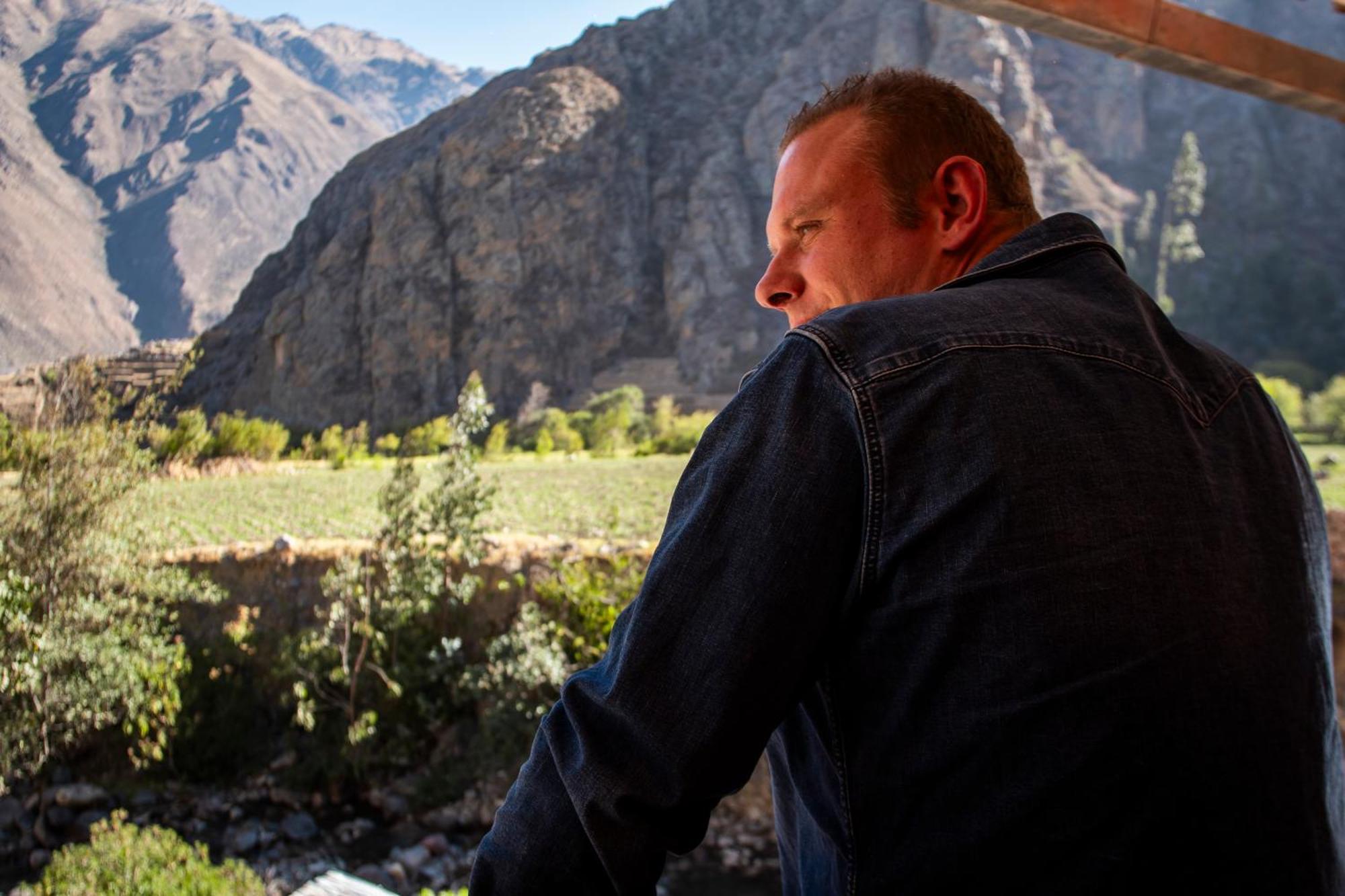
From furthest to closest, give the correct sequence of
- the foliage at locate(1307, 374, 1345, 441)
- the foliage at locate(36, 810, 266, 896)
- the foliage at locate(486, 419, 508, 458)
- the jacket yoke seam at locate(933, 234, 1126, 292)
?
the foliage at locate(1307, 374, 1345, 441) → the foliage at locate(486, 419, 508, 458) → the foliage at locate(36, 810, 266, 896) → the jacket yoke seam at locate(933, 234, 1126, 292)

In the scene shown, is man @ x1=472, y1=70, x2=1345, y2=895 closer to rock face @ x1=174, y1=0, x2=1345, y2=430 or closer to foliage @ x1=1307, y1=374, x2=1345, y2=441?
Answer: rock face @ x1=174, y1=0, x2=1345, y2=430

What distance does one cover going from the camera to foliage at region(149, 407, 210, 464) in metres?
5.05

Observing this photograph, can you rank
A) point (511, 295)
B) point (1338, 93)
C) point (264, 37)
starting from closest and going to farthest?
point (1338, 93) → point (264, 37) → point (511, 295)

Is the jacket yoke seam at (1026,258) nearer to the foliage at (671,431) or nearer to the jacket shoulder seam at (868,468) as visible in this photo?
the jacket shoulder seam at (868,468)

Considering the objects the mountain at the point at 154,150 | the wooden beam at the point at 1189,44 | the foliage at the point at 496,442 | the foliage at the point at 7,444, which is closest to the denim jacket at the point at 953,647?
the wooden beam at the point at 1189,44

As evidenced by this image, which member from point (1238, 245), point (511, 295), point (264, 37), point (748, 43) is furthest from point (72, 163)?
point (1238, 245)

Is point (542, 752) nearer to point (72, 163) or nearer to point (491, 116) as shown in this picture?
point (72, 163)

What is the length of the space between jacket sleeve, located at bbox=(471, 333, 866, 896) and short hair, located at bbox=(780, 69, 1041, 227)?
0.26 m

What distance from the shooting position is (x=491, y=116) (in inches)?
360

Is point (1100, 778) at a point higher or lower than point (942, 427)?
lower

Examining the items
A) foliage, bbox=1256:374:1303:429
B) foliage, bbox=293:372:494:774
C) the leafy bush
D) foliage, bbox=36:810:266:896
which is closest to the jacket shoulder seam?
foliage, bbox=36:810:266:896

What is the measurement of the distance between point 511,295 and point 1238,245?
11223mm

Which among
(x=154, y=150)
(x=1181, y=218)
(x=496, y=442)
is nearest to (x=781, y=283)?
(x=154, y=150)

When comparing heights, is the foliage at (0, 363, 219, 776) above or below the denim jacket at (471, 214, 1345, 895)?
below
